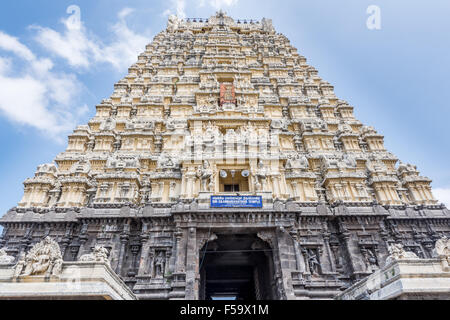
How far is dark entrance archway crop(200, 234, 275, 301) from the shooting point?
16.3 meters

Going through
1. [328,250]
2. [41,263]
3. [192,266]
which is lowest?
[41,263]

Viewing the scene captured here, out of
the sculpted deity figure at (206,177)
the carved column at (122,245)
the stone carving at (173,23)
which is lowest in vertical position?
the carved column at (122,245)

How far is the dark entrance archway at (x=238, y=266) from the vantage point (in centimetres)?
1629

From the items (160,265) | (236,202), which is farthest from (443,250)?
(160,265)

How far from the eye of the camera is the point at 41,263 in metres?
10.1

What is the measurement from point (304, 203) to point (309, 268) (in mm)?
4493

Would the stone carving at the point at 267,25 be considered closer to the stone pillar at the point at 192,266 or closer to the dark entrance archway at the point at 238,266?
the dark entrance archway at the point at 238,266

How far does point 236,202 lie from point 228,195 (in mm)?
786

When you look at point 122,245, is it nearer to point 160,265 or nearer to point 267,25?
point 160,265

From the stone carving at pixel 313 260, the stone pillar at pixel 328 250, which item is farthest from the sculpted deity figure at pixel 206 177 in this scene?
the stone pillar at pixel 328 250

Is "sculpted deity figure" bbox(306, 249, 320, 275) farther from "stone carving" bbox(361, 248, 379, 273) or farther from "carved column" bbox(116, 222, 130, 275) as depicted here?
"carved column" bbox(116, 222, 130, 275)

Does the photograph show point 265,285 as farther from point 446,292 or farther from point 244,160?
point 446,292

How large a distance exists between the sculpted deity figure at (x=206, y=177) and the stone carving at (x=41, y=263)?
9.00 metres

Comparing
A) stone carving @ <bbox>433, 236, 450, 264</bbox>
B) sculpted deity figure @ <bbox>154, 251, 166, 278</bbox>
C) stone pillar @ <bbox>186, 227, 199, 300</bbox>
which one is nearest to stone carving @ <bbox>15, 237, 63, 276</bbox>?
stone pillar @ <bbox>186, 227, 199, 300</bbox>
